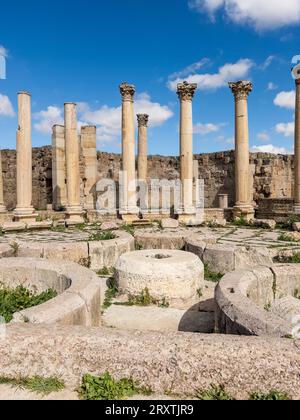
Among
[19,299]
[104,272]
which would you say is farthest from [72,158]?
[19,299]

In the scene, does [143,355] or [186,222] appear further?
[186,222]

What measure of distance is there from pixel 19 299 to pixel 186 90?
1341 cm

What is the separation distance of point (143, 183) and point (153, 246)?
524 inches

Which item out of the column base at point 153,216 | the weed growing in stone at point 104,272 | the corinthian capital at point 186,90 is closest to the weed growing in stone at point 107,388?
the weed growing in stone at point 104,272

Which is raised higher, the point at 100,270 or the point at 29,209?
the point at 29,209

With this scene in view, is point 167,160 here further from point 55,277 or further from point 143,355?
point 143,355

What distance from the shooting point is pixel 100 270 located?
8094mm

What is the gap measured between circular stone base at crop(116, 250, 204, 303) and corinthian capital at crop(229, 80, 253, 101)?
1151cm

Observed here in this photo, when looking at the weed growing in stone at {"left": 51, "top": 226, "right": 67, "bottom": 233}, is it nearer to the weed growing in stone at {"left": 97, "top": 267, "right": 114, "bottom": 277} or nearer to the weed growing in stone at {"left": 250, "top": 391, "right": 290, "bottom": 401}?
the weed growing in stone at {"left": 97, "top": 267, "right": 114, "bottom": 277}

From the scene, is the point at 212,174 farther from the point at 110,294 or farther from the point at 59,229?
the point at 110,294

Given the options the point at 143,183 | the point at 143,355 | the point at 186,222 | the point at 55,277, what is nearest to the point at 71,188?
the point at 186,222

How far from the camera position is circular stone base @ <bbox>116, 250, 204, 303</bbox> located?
6.09 meters

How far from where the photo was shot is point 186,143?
1597 centimetres

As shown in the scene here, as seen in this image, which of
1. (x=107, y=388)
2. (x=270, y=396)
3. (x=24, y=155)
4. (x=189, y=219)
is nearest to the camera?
(x=270, y=396)
